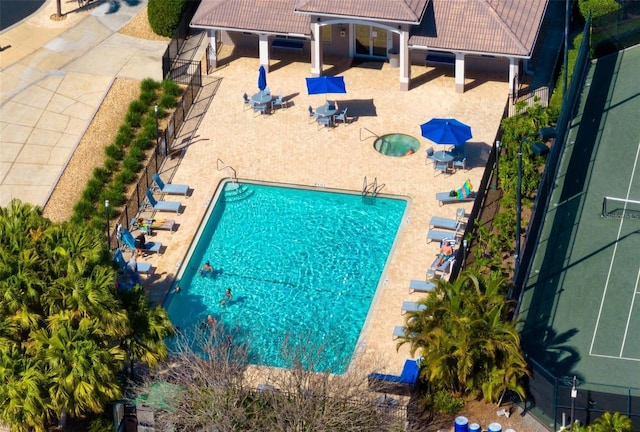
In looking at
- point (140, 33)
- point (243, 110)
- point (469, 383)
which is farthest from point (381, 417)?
point (140, 33)

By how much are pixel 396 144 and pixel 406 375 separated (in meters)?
14.6

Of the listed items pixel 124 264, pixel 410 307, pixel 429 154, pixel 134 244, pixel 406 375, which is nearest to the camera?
pixel 406 375

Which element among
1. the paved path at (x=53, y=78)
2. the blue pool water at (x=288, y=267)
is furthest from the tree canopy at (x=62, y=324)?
the paved path at (x=53, y=78)

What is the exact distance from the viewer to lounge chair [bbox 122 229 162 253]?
2117 inches

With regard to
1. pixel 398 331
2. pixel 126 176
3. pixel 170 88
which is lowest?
pixel 398 331

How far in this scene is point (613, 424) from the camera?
4331 cm

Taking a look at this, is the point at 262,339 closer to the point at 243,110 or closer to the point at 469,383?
the point at 469,383

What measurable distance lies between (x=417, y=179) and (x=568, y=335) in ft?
32.9

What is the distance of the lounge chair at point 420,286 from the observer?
51866 millimetres

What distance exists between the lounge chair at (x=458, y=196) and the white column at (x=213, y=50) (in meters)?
13.4

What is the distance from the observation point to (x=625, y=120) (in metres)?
61.6

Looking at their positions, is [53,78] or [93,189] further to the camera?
[53,78]

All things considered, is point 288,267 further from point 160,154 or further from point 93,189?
point 160,154

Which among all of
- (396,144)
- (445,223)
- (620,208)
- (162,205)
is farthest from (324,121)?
(620,208)
